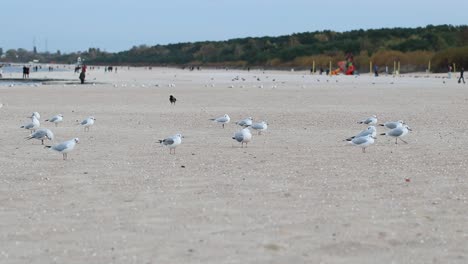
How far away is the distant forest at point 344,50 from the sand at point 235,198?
56090mm

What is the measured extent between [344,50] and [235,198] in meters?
111

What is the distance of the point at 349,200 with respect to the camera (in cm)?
859

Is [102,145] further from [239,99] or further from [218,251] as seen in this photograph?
[239,99]

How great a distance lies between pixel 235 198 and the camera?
8711 millimetres

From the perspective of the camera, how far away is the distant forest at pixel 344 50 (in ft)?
257

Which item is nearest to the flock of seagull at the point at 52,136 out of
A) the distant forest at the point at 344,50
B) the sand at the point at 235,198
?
the sand at the point at 235,198

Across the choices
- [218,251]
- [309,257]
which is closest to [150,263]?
[218,251]

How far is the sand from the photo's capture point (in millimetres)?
6562

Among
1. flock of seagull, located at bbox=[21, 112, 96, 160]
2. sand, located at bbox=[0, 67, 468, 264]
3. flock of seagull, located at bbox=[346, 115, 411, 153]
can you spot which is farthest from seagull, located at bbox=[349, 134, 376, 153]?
flock of seagull, located at bbox=[21, 112, 96, 160]

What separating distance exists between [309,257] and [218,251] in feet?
2.41

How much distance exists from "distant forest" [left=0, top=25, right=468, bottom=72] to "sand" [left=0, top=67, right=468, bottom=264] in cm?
5609

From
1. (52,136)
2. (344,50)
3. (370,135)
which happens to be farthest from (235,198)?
(344,50)

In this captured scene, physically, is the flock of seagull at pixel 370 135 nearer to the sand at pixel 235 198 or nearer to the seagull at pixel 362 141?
the seagull at pixel 362 141

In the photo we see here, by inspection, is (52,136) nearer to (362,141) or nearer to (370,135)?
(362,141)
